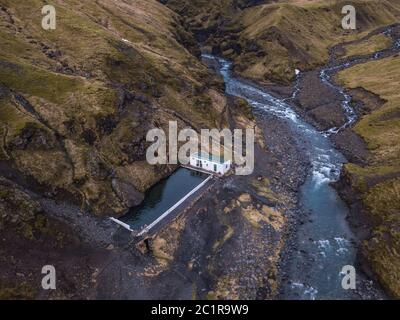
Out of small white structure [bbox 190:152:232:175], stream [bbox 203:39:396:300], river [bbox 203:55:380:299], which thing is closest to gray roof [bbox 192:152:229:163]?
small white structure [bbox 190:152:232:175]

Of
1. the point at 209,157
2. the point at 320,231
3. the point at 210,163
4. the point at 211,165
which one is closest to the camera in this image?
the point at 320,231

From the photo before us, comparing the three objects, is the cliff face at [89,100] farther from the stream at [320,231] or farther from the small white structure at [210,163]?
the stream at [320,231]

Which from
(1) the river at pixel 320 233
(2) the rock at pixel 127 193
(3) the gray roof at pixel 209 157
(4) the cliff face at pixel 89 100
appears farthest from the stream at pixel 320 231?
(2) the rock at pixel 127 193

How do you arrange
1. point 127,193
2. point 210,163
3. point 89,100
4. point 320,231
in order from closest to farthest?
point 320,231 < point 127,193 < point 210,163 < point 89,100

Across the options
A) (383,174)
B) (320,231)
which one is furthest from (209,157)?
(383,174)

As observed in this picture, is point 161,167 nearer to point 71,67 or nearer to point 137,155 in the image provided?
point 137,155

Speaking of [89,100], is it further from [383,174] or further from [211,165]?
[383,174]
